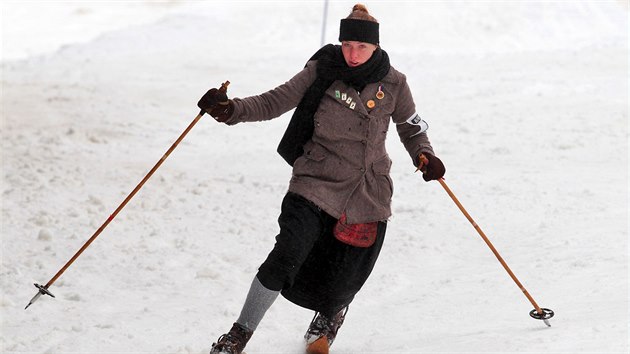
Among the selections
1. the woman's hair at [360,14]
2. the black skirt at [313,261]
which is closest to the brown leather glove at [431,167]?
the black skirt at [313,261]

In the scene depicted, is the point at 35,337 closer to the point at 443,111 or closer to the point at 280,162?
the point at 280,162

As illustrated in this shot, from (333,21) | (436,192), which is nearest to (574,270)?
(436,192)

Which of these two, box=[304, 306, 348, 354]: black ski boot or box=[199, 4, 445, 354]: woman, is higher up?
box=[199, 4, 445, 354]: woman

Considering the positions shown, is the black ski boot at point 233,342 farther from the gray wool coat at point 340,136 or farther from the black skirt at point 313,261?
the gray wool coat at point 340,136

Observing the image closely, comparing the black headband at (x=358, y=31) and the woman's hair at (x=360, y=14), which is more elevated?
the woman's hair at (x=360, y=14)

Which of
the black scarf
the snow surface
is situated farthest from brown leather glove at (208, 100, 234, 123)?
the snow surface

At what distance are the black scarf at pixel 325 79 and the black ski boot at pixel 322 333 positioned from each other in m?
1.00

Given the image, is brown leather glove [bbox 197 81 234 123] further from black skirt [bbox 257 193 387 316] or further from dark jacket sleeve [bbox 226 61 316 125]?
black skirt [bbox 257 193 387 316]

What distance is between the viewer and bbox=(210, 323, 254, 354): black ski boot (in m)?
4.23

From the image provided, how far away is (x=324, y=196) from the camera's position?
4434 millimetres

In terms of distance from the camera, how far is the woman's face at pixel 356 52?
4.36 m

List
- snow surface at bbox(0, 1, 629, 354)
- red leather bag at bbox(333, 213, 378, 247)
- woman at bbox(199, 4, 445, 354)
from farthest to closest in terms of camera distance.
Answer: snow surface at bbox(0, 1, 629, 354)
red leather bag at bbox(333, 213, 378, 247)
woman at bbox(199, 4, 445, 354)

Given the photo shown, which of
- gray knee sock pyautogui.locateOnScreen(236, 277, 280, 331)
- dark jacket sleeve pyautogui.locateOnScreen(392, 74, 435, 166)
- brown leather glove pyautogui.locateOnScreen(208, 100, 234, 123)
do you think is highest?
brown leather glove pyautogui.locateOnScreen(208, 100, 234, 123)

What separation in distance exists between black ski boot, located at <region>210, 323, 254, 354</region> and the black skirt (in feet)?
0.80
